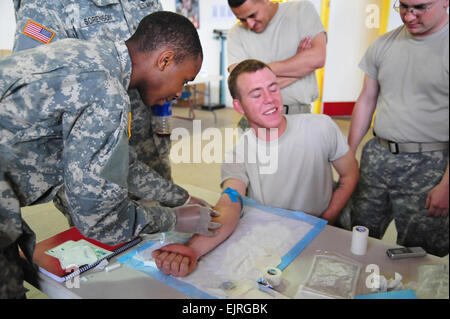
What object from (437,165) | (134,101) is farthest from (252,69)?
(437,165)

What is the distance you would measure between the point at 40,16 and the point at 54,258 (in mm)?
860

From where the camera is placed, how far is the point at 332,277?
0.91 meters

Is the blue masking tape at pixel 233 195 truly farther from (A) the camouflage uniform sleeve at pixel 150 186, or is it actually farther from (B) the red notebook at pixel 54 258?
(B) the red notebook at pixel 54 258

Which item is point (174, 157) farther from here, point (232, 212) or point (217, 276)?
point (217, 276)

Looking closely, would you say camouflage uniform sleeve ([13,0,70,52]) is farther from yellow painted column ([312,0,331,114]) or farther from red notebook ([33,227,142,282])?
yellow painted column ([312,0,331,114])

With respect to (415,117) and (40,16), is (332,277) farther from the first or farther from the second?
(40,16)

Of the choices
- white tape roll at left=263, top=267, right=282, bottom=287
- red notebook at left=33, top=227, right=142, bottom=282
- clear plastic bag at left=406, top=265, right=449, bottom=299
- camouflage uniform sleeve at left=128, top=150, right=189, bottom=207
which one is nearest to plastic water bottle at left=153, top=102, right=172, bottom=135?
camouflage uniform sleeve at left=128, top=150, right=189, bottom=207

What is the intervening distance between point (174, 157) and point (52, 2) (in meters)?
3.09

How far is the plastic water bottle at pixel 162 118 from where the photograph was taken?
148 centimetres

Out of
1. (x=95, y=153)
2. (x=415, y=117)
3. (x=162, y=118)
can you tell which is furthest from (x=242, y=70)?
(x=415, y=117)

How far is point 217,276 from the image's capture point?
972 mm

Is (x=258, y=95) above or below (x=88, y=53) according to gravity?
below

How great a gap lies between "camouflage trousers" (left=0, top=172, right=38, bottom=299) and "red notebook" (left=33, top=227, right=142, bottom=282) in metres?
0.04

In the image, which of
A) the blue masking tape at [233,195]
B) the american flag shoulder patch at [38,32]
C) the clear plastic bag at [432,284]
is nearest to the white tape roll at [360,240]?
the clear plastic bag at [432,284]
